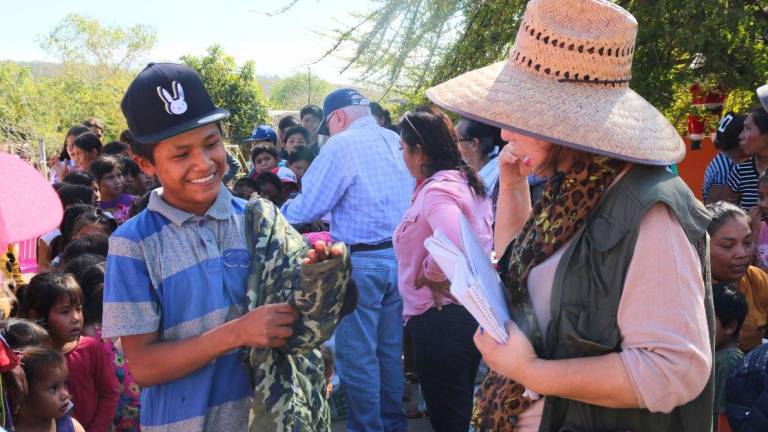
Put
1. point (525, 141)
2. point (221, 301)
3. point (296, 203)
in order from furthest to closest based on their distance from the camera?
point (296, 203) < point (221, 301) < point (525, 141)

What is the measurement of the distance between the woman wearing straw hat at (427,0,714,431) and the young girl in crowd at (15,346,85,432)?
6.68 feet

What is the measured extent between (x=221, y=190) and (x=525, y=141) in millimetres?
908

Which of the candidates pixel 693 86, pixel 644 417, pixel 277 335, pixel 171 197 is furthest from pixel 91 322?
→ pixel 693 86

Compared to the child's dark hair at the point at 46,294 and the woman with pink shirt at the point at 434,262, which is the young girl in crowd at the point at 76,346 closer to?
the child's dark hair at the point at 46,294

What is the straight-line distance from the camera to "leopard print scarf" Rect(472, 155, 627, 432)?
1806 millimetres

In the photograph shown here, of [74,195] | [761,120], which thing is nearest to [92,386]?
[74,195]

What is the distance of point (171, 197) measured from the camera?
7.10ft

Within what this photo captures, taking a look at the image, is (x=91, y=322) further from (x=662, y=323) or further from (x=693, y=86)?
(x=693, y=86)

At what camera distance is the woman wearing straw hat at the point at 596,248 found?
1629 millimetres

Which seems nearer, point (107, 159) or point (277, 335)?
point (277, 335)

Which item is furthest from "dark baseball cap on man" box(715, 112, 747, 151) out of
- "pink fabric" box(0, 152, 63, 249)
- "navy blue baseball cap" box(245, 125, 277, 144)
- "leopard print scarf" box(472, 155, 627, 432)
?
"pink fabric" box(0, 152, 63, 249)

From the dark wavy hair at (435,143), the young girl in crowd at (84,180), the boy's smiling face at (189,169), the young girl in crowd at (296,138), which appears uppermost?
the boy's smiling face at (189,169)

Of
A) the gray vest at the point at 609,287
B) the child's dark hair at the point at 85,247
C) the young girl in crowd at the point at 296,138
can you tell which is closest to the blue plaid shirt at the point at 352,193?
the child's dark hair at the point at 85,247

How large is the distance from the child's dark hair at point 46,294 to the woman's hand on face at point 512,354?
2624 millimetres
